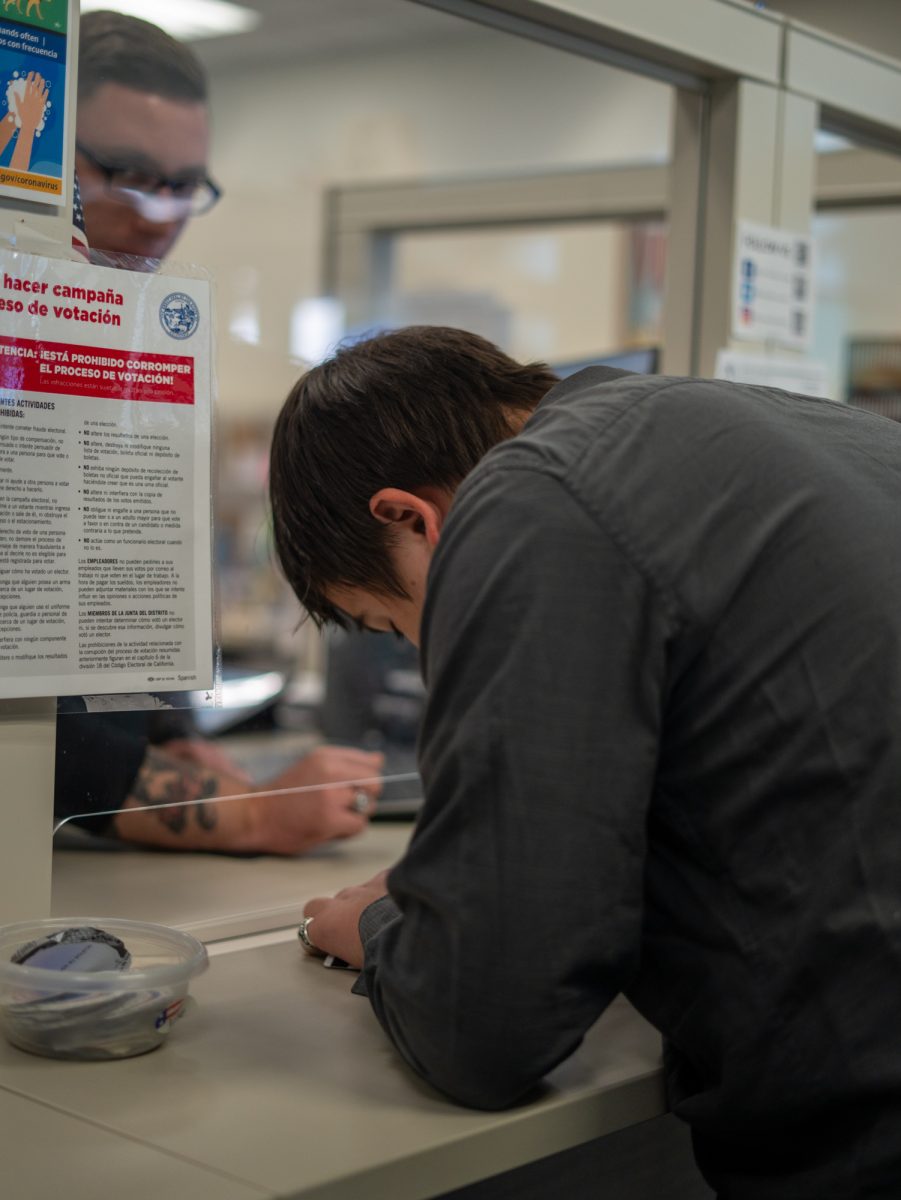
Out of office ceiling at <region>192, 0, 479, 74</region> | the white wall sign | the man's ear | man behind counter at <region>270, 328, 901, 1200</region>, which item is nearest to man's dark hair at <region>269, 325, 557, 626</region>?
the man's ear

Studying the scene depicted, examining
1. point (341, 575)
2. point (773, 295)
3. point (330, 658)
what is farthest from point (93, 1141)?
point (330, 658)

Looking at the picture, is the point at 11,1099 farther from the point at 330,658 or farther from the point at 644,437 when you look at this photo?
the point at 330,658

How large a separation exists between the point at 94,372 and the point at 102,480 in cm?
8

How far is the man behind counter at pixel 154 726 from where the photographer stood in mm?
1181

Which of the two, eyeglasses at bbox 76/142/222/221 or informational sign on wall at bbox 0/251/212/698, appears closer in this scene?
informational sign on wall at bbox 0/251/212/698

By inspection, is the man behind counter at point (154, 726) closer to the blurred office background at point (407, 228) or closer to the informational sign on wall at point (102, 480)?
the informational sign on wall at point (102, 480)

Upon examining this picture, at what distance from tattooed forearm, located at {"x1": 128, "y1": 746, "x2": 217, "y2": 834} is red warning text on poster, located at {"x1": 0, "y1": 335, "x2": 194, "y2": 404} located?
447 millimetres

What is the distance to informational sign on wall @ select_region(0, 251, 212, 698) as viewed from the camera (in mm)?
1046

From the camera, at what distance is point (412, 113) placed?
576cm

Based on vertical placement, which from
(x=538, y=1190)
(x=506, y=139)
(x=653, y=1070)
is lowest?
(x=538, y=1190)

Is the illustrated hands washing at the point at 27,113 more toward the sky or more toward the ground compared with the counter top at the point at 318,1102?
more toward the sky

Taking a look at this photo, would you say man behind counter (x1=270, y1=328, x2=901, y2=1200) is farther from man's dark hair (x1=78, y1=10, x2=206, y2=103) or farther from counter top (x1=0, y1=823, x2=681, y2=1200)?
man's dark hair (x1=78, y1=10, x2=206, y2=103)

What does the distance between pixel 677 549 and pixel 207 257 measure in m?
3.99

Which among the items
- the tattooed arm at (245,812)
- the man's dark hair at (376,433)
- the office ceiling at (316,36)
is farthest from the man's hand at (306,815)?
the office ceiling at (316,36)
